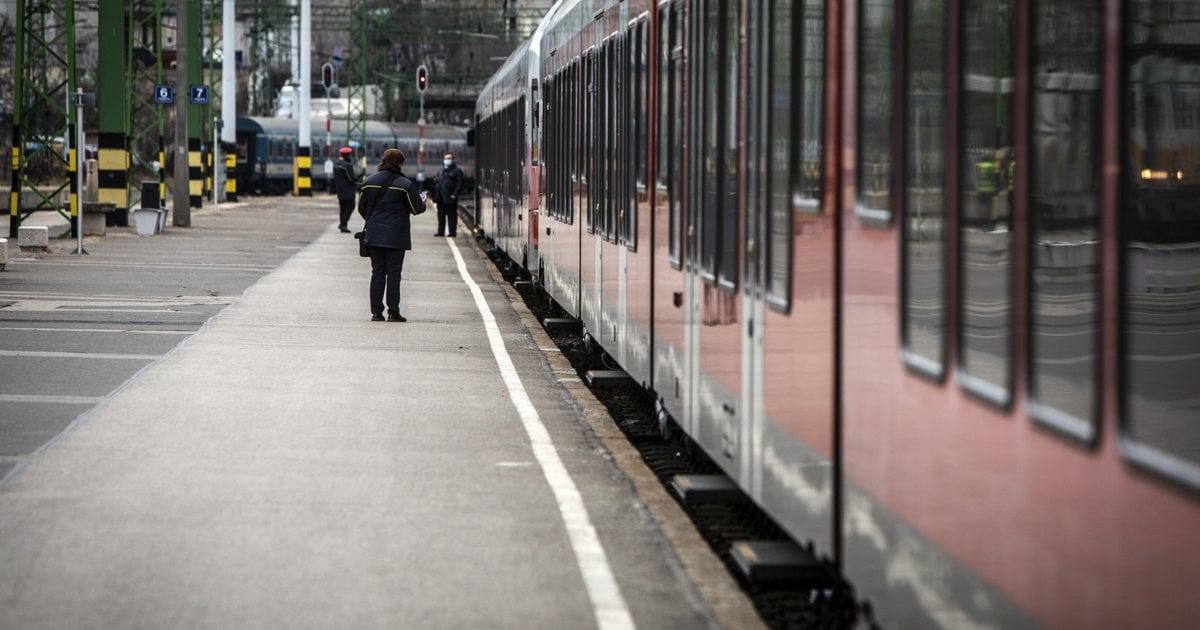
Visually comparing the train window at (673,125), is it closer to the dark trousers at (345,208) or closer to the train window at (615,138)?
the train window at (615,138)

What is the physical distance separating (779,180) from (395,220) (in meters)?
11.8

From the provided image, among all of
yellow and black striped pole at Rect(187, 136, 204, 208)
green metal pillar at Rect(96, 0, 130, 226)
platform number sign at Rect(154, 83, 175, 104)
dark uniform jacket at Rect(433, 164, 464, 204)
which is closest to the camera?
green metal pillar at Rect(96, 0, 130, 226)

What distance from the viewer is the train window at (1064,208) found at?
156 inches

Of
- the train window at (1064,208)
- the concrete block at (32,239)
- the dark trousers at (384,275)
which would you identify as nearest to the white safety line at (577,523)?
the train window at (1064,208)

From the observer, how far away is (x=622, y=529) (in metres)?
8.08

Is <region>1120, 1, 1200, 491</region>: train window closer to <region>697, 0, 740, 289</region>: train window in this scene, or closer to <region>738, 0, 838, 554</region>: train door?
<region>738, 0, 838, 554</region>: train door

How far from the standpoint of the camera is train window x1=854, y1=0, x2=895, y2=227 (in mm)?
5492

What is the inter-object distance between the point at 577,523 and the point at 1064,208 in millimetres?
4263

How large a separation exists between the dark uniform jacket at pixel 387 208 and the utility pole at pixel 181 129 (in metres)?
21.5

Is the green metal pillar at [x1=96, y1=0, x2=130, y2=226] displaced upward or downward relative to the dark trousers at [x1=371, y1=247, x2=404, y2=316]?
upward

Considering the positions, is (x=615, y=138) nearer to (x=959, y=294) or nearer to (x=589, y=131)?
(x=589, y=131)

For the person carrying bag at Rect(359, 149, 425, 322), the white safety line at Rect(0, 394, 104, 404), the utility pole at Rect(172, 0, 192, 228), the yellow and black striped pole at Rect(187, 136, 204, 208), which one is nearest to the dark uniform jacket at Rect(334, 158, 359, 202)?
the utility pole at Rect(172, 0, 192, 228)

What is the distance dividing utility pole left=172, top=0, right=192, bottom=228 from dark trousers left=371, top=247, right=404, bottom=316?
21720 millimetres

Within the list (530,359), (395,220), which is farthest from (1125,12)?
(395,220)
